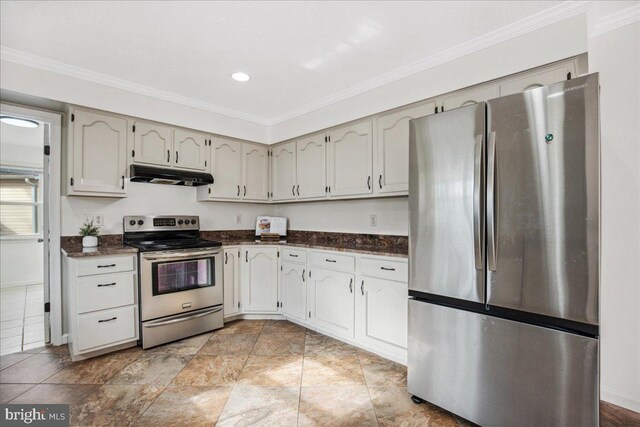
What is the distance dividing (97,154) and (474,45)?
3.27m

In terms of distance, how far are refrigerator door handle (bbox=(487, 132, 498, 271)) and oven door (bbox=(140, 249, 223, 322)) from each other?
2.61 metres

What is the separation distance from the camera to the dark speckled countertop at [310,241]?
271 cm

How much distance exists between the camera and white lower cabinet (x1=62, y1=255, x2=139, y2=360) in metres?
2.52

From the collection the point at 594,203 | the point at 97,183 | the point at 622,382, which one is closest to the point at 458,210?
the point at 594,203

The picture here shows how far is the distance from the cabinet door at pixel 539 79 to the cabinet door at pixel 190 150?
2.92 metres

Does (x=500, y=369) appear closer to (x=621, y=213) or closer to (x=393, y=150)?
Result: (x=621, y=213)

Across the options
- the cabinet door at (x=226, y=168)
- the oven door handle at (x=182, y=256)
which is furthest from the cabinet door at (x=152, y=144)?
the oven door handle at (x=182, y=256)

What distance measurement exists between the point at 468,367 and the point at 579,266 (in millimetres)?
770

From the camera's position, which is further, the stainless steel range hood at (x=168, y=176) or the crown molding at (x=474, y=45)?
the stainless steel range hood at (x=168, y=176)

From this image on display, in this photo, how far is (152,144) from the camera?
3.17 meters

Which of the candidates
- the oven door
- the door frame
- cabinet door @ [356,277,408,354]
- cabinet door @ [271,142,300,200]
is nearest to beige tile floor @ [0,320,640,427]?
cabinet door @ [356,277,408,354]

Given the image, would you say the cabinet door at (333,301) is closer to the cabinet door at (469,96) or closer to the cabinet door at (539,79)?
the cabinet door at (469,96)

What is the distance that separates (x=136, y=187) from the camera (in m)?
3.32

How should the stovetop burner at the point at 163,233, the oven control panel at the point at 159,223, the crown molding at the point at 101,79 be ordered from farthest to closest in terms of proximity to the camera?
the oven control panel at the point at 159,223 → the stovetop burner at the point at 163,233 → the crown molding at the point at 101,79
